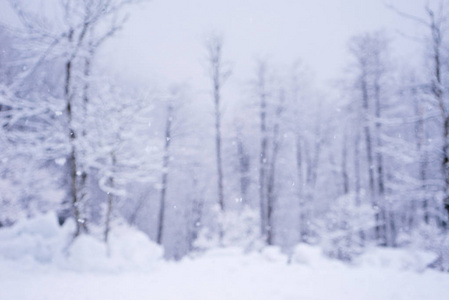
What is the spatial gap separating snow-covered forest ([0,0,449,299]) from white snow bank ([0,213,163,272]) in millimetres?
32

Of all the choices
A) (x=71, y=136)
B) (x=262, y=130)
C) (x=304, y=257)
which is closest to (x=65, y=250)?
(x=71, y=136)

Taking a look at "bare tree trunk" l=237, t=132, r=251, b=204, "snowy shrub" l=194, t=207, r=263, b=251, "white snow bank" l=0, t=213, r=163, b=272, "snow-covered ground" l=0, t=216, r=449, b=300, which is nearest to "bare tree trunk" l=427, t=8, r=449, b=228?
"snow-covered ground" l=0, t=216, r=449, b=300

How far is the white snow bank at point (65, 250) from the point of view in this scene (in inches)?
219

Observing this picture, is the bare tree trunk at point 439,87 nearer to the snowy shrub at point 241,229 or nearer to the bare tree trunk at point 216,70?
the snowy shrub at point 241,229

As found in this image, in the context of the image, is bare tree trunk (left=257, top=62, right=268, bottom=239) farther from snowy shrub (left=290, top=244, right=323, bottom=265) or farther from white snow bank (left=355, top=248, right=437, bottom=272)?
white snow bank (left=355, top=248, right=437, bottom=272)

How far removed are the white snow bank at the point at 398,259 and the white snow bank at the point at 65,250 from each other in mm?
7023

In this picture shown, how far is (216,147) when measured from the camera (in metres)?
12.1

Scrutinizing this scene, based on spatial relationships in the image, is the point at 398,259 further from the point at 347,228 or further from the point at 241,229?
the point at 241,229

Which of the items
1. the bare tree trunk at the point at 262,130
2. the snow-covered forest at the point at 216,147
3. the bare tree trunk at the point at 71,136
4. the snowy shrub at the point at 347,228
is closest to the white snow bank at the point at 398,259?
the snow-covered forest at the point at 216,147

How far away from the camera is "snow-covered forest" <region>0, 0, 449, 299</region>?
18.0 ft

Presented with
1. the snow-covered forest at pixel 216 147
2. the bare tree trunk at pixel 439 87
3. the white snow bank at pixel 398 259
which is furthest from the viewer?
the white snow bank at pixel 398 259

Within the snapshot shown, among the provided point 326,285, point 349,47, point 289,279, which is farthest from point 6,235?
point 349,47

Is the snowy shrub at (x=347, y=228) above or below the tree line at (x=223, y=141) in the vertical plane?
below

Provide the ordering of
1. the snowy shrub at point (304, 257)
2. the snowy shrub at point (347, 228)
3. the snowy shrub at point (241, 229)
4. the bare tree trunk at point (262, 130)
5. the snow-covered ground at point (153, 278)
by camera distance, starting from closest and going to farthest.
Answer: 1. the snow-covered ground at point (153, 278)
2. the snowy shrub at point (304, 257)
3. the snowy shrub at point (347, 228)
4. the snowy shrub at point (241, 229)
5. the bare tree trunk at point (262, 130)
